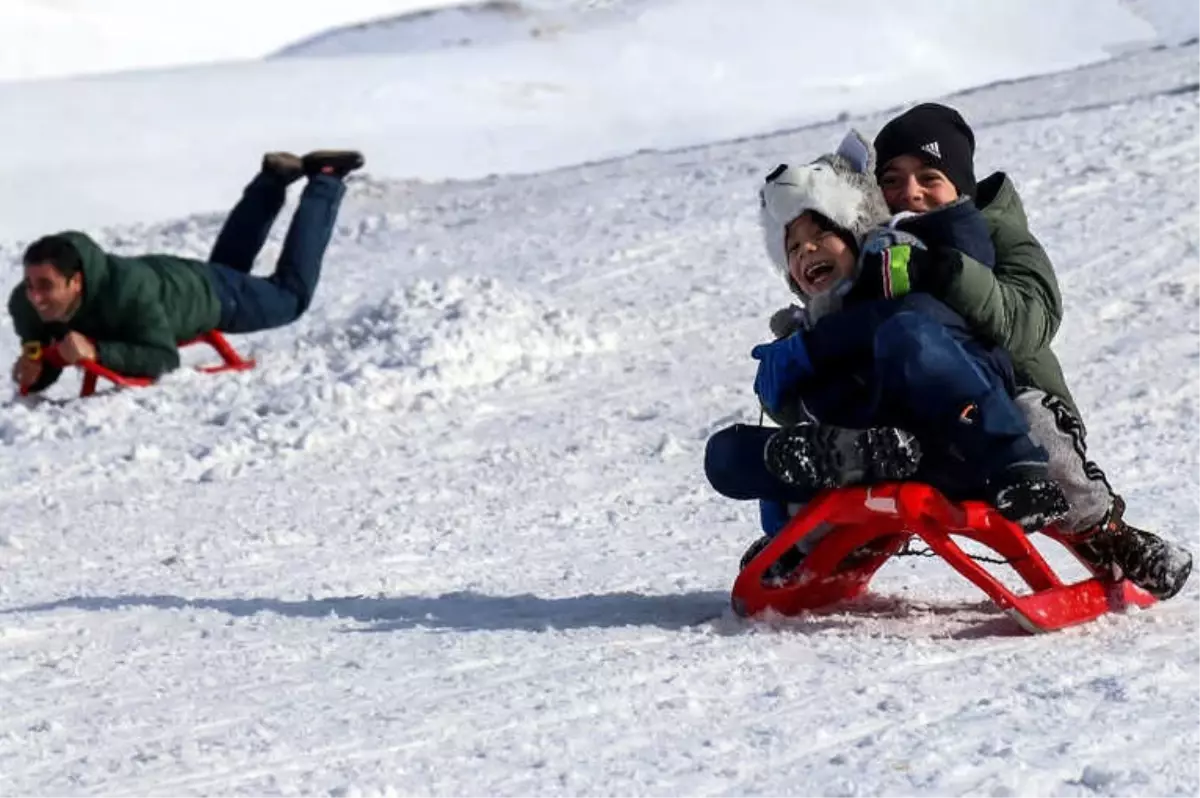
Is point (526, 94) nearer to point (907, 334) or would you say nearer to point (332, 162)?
point (332, 162)

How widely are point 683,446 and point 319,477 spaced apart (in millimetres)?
1107

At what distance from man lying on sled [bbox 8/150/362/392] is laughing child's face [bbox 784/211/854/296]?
421 centimetres

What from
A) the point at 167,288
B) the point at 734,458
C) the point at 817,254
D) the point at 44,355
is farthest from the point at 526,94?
the point at 734,458

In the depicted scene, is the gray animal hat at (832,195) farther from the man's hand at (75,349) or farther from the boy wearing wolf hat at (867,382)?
the man's hand at (75,349)

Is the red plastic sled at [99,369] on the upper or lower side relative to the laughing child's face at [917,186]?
lower


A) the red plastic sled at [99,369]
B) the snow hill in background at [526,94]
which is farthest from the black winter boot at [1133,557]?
the snow hill in background at [526,94]

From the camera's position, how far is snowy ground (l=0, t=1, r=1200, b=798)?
2844 millimetres

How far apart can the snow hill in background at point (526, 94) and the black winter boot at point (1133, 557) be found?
9.16 m

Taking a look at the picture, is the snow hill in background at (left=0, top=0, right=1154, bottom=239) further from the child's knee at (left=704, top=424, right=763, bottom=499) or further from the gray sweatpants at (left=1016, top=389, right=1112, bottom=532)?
the gray sweatpants at (left=1016, top=389, right=1112, bottom=532)

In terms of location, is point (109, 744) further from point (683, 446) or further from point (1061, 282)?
point (1061, 282)

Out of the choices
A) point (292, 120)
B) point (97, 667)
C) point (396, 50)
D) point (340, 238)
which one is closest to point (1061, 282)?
point (340, 238)

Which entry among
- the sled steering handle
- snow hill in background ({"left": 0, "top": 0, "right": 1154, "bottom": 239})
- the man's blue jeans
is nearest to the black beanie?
the sled steering handle

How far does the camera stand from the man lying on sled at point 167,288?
7.44m

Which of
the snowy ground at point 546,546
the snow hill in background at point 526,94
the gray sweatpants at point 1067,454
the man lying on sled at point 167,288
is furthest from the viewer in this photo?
the snow hill in background at point 526,94
